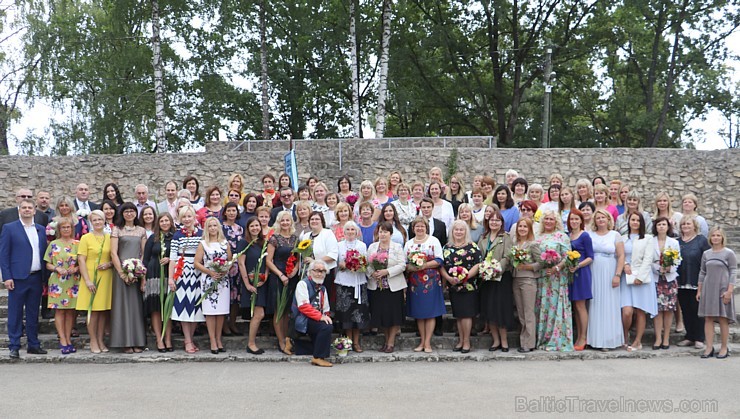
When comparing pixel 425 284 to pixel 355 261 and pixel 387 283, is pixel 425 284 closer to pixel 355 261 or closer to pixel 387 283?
pixel 387 283

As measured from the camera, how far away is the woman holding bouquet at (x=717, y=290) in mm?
7141

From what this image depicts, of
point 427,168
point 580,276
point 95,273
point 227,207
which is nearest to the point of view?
point 95,273

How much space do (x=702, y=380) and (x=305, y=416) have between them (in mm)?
4095

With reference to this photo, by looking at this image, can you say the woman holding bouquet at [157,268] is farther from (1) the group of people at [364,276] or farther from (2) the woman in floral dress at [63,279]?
(2) the woman in floral dress at [63,279]

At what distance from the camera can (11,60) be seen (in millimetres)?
25422

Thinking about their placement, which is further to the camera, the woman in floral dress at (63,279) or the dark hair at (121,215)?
the dark hair at (121,215)

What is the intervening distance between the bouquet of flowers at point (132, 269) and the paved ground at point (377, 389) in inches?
39.3

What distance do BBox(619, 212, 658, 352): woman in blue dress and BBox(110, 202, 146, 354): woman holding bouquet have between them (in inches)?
231

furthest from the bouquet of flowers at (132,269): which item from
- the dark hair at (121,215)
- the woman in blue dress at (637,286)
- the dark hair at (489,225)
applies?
the woman in blue dress at (637,286)

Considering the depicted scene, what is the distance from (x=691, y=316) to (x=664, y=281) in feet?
1.83

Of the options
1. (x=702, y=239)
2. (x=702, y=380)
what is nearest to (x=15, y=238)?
(x=702, y=380)

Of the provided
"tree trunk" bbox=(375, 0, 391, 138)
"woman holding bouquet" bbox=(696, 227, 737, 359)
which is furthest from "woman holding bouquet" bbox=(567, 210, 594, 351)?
"tree trunk" bbox=(375, 0, 391, 138)

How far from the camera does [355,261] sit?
7199mm

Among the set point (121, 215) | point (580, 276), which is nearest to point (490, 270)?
point (580, 276)
